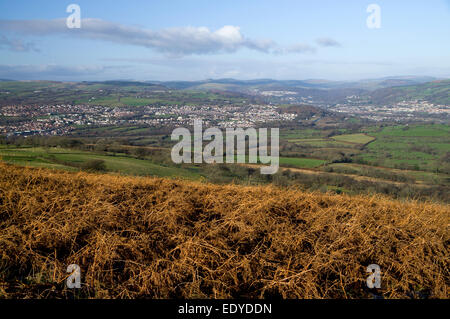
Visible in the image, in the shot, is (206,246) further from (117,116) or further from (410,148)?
(117,116)

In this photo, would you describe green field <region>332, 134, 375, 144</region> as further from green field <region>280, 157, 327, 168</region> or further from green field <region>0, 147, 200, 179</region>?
green field <region>0, 147, 200, 179</region>

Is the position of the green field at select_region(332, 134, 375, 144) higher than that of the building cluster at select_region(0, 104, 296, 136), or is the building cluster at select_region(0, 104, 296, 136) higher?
the building cluster at select_region(0, 104, 296, 136)

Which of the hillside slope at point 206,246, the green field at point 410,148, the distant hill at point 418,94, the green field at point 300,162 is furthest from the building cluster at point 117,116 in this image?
the distant hill at point 418,94

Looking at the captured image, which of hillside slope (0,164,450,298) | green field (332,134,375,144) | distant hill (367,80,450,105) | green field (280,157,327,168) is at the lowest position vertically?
green field (280,157,327,168)

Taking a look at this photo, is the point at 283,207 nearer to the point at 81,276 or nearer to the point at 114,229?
the point at 114,229

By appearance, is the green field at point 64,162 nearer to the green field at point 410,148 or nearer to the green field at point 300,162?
the green field at point 300,162

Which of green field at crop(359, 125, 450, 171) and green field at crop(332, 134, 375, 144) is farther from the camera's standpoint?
green field at crop(332, 134, 375, 144)

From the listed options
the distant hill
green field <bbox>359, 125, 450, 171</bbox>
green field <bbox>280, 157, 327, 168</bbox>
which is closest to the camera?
green field <bbox>280, 157, 327, 168</bbox>

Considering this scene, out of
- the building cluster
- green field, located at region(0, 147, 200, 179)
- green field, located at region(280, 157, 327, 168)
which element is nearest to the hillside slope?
green field, located at region(0, 147, 200, 179)

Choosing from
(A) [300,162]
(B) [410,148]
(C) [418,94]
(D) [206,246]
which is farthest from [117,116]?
(C) [418,94]
